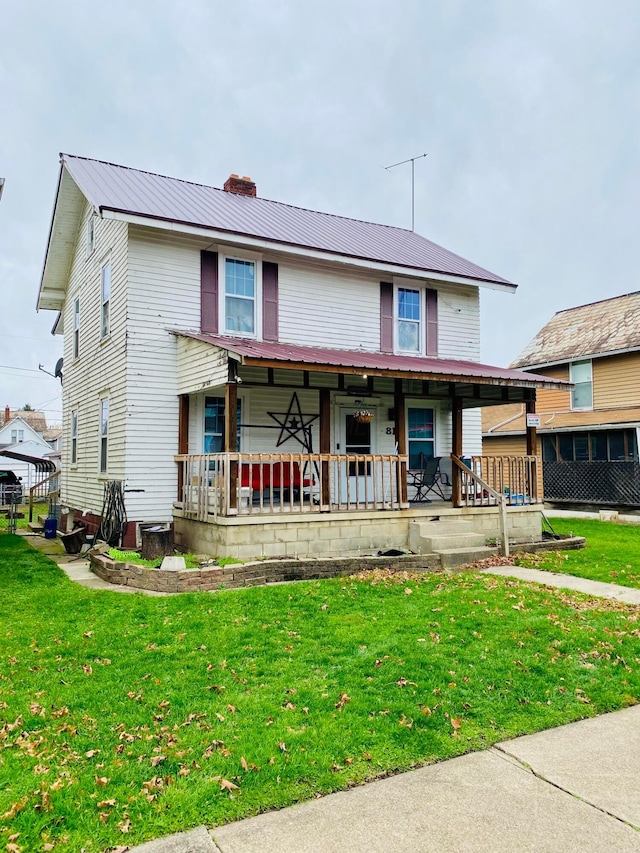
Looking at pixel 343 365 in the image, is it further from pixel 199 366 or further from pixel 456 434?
pixel 456 434

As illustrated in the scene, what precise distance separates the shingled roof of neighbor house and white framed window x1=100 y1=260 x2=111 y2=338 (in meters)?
17.0

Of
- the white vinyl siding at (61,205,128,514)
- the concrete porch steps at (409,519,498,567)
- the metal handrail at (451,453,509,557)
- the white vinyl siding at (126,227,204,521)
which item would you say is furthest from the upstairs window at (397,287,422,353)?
the white vinyl siding at (61,205,128,514)

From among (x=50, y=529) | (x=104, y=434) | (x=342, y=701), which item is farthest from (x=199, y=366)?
(x=50, y=529)

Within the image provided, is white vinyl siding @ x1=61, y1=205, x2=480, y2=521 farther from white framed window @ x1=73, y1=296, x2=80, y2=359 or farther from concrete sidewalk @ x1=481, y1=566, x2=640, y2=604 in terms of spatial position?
concrete sidewalk @ x1=481, y1=566, x2=640, y2=604

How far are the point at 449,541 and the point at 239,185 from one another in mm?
11066

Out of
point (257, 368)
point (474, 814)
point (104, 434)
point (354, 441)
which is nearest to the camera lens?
point (474, 814)

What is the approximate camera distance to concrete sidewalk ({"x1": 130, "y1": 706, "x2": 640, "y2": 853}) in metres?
2.81

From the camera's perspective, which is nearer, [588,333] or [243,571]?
[243,571]

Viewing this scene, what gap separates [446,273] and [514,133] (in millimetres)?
21128

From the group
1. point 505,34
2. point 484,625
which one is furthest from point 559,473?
point 484,625

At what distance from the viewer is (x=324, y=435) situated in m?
10.1

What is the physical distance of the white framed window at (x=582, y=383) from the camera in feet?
73.7

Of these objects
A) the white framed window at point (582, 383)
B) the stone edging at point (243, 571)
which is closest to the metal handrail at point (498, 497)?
the stone edging at point (243, 571)

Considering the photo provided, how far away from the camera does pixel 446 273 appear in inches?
556
